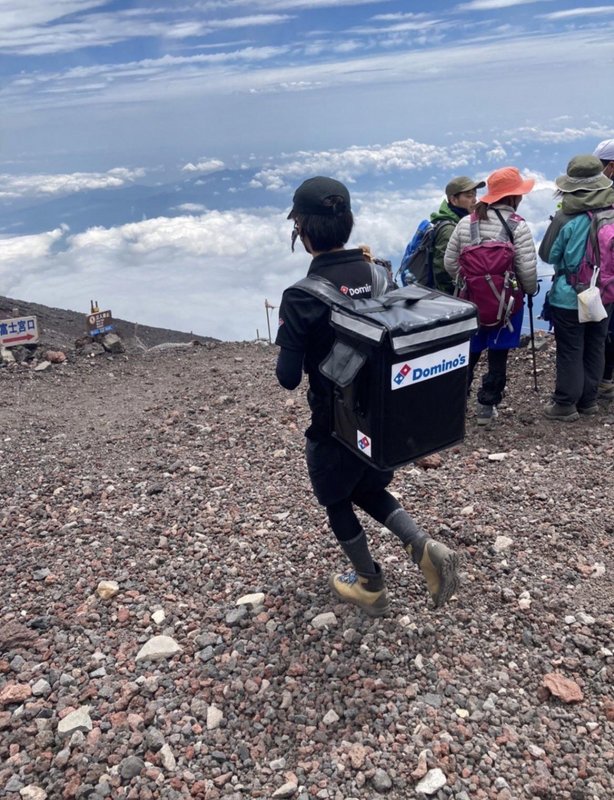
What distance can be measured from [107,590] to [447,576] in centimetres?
218

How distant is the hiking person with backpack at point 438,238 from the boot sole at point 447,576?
3644mm

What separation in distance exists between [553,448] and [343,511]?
3.21 meters

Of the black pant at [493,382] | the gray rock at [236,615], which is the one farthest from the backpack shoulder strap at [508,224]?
the gray rock at [236,615]

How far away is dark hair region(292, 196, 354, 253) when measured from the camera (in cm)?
325

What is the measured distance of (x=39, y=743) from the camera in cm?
328

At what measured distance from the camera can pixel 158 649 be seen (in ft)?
12.7

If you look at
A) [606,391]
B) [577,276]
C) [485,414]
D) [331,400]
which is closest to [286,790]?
[331,400]

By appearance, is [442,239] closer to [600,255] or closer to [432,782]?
[600,255]

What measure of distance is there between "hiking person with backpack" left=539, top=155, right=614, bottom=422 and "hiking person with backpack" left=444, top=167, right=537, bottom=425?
1.21 ft

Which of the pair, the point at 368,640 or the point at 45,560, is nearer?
the point at 368,640

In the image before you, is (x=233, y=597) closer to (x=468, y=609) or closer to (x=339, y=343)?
(x=468, y=609)

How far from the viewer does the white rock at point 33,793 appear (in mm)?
3004

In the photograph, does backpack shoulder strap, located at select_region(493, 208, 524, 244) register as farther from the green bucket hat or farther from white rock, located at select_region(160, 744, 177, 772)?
white rock, located at select_region(160, 744, 177, 772)

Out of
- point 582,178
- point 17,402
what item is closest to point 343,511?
point 582,178
